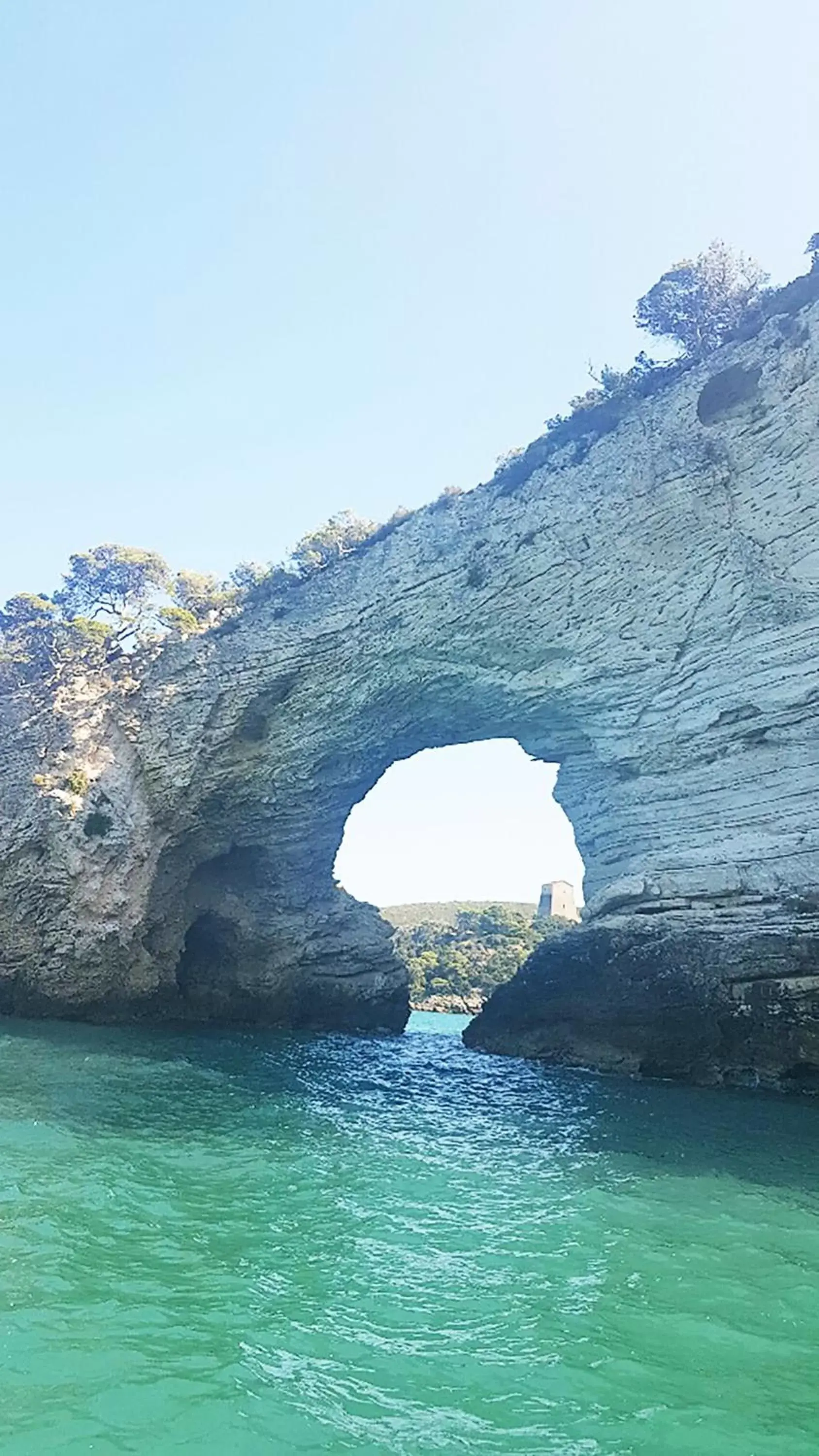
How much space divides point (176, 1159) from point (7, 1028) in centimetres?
1581

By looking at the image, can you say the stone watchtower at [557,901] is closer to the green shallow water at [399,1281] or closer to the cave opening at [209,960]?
the cave opening at [209,960]

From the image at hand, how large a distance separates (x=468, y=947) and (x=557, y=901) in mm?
11101

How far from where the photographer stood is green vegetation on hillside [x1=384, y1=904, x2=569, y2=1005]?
6303 centimetres

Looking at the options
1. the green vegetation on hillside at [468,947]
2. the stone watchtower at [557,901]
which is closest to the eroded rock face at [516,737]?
the green vegetation on hillside at [468,947]

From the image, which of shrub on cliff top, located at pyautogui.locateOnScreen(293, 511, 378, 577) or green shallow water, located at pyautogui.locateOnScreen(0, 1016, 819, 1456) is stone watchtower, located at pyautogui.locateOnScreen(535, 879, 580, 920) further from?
green shallow water, located at pyautogui.locateOnScreen(0, 1016, 819, 1456)

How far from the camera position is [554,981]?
2269 centimetres

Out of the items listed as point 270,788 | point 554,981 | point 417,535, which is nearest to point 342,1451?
point 554,981

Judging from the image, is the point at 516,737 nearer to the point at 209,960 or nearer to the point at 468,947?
the point at 209,960

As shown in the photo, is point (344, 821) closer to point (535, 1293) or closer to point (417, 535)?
point (417, 535)

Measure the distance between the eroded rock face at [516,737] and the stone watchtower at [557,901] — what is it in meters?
46.8

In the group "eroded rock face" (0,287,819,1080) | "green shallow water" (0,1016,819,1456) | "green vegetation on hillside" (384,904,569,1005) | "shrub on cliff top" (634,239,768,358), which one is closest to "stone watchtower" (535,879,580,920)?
"green vegetation on hillside" (384,904,569,1005)

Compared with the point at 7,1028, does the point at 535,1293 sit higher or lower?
higher

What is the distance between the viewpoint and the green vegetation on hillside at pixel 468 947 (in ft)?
207

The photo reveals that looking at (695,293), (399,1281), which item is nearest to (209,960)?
(399,1281)
